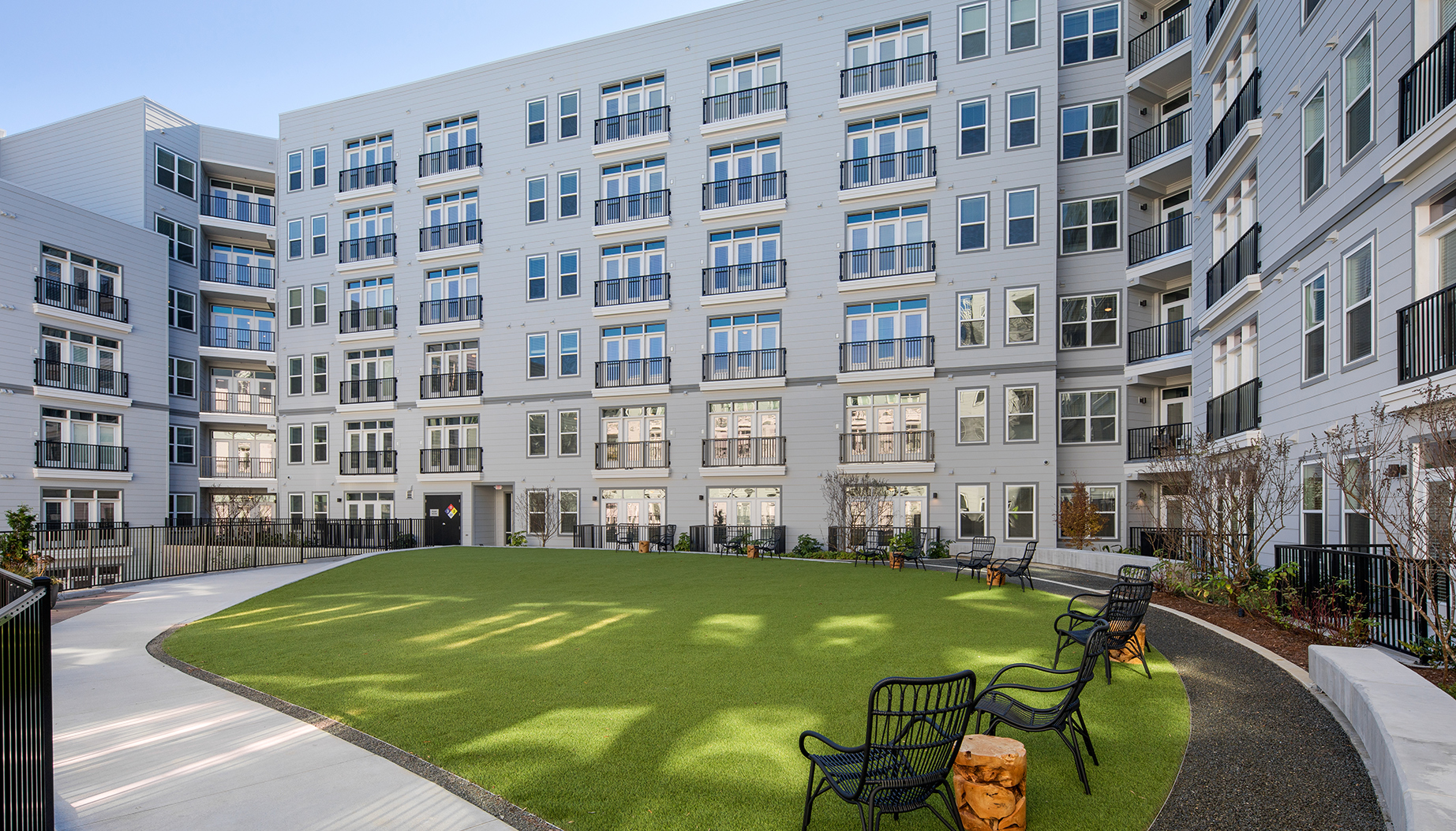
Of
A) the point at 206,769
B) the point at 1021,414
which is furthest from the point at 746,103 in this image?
the point at 206,769

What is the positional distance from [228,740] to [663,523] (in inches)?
915

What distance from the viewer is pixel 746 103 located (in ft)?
95.8

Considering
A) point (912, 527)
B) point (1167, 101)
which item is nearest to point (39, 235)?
point (912, 527)

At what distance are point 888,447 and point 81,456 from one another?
108 feet

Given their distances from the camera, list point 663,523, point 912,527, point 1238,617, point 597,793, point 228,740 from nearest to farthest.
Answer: point 597,793
point 228,740
point 1238,617
point 912,527
point 663,523

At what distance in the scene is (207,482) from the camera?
36.8m

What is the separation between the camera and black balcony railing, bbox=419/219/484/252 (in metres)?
→ 33.0

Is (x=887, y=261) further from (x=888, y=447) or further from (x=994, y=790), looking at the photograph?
(x=994, y=790)

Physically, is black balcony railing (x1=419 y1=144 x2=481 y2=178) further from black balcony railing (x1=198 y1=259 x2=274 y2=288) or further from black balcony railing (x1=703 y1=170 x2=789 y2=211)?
black balcony railing (x1=198 y1=259 x2=274 y2=288)

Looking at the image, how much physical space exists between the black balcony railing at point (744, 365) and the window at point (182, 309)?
26.7 meters

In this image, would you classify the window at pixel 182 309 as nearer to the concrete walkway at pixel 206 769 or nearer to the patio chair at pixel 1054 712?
the concrete walkway at pixel 206 769

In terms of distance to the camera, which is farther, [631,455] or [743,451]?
[631,455]

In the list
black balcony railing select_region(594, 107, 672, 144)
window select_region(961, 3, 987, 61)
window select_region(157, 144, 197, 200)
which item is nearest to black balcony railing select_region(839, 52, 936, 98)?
window select_region(961, 3, 987, 61)

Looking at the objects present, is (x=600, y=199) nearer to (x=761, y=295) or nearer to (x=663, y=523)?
(x=761, y=295)
